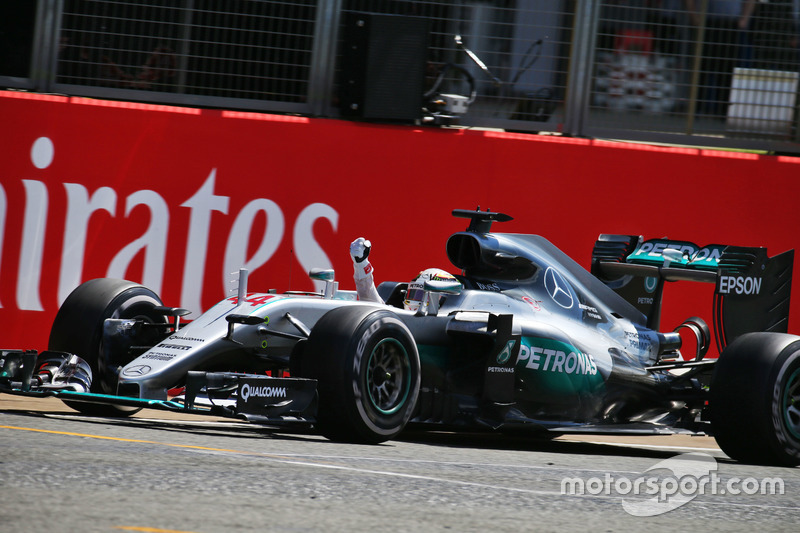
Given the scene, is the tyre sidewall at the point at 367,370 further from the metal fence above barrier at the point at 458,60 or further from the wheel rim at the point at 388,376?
the metal fence above barrier at the point at 458,60

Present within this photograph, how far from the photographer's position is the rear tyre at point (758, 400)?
7.24m

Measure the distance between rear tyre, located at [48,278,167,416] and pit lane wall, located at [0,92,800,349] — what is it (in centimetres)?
159

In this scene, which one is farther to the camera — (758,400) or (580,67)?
(580,67)

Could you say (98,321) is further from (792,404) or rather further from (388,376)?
Answer: (792,404)

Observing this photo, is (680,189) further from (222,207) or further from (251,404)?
(251,404)

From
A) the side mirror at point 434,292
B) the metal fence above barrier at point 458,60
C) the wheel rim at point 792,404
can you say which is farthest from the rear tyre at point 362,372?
the metal fence above barrier at point 458,60

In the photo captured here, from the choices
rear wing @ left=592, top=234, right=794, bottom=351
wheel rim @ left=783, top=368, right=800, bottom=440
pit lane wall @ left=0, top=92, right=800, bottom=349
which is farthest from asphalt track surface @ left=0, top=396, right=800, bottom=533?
pit lane wall @ left=0, top=92, right=800, bottom=349

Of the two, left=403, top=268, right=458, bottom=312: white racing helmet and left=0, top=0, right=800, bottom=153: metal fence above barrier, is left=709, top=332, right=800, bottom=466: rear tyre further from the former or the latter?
left=0, top=0, right=800, bottom=153: metal fence above barrier

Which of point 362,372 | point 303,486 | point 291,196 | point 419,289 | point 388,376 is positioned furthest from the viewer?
point 291,196

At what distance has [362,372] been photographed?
20.2 feet

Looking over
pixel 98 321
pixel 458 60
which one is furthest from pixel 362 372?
Answer: pixel 458 60

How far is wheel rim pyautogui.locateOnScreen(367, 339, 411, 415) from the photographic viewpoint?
249 inches

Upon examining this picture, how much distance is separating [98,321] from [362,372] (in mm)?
2052

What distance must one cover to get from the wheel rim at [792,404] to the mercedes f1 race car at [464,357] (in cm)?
2
